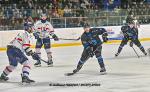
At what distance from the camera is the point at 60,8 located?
2206cm

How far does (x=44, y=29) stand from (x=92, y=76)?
3.12 m

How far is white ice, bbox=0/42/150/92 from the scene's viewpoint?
9.41 metres

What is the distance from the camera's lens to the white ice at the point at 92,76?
9406 mm

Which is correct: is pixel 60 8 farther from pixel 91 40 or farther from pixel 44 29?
pixel 91 40

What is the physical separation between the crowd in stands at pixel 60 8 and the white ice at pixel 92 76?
3.35 meters

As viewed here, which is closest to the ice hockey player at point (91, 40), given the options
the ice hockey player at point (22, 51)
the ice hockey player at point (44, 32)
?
the ice hockey player at point (22, 51)

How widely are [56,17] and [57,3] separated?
1.83m

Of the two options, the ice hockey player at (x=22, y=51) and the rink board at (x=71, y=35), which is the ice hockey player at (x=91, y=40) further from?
the rink board at (x=71, y=35)

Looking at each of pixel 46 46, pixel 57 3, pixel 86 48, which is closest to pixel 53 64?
pixel 46 46

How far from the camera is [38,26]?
13.9 m

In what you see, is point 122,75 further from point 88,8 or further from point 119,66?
point 88,8

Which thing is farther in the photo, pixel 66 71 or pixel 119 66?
pixel 119 66

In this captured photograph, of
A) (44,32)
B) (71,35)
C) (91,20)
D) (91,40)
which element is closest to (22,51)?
(91,40)

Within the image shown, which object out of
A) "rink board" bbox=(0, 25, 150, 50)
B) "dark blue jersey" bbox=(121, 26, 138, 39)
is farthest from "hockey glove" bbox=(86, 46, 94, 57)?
"rink board" bbox=(0, 25, 150, 50)
